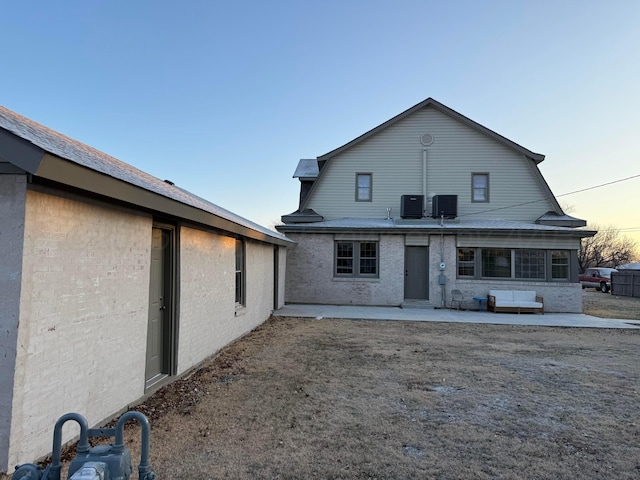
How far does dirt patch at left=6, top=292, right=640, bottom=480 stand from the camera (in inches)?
126

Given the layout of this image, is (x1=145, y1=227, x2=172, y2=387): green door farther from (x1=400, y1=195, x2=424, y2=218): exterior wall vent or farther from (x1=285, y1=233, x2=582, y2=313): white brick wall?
(x1=400, y1=195, x2=424, y2=218): exterior wall vent

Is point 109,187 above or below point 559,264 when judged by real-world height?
above

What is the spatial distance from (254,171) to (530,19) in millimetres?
18016

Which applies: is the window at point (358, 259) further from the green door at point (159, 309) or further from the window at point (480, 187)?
the green door at point (159, 309)

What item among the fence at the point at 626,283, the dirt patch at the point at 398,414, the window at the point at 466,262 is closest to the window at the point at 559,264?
the window at the point at 466,262

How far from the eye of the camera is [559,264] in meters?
14.4

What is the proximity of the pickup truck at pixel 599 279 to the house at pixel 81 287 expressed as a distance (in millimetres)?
29552

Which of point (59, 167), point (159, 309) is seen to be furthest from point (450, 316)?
point (59, 167)

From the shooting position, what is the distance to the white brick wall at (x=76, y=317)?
2822 millimetres

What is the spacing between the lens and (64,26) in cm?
1041

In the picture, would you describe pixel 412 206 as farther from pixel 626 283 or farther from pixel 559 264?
pixel 626 283

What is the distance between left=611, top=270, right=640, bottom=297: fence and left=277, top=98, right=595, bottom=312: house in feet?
37.9

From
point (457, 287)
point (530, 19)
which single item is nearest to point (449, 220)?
point (457, 287)

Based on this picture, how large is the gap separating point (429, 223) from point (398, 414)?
12410mm
